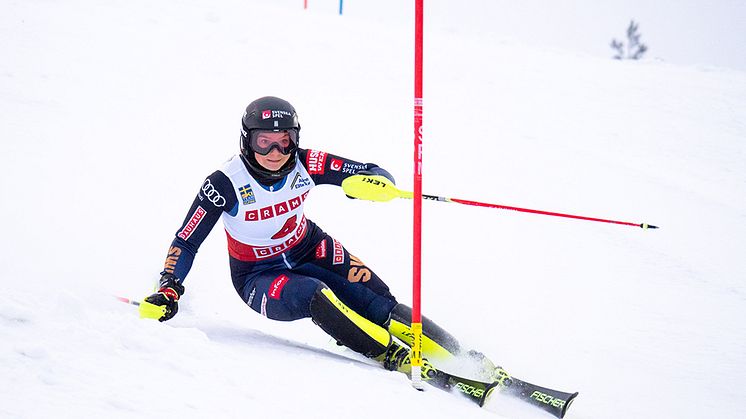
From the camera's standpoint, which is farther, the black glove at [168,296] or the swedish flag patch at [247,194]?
the swedish flag patch at [247,194]

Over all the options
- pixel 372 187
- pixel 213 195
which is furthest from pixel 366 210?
pixel 213 195

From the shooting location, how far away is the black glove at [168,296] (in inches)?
147

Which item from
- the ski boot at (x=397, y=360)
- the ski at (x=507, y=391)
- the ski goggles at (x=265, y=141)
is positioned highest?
the ski goggles at (x=265, y=141)

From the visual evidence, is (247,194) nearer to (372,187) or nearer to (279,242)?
(279,242)

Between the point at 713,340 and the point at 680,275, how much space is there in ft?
3.82

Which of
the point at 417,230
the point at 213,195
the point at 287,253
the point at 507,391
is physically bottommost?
the point at 507,391

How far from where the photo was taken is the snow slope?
3.03 meters

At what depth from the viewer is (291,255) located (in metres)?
4.63

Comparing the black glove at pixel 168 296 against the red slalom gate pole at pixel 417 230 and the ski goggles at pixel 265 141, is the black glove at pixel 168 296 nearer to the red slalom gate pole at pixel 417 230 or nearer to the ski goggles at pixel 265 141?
the ski goggles at pixel 265 141

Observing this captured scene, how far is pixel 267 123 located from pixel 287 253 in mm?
897

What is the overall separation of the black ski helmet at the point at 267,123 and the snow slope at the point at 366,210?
1.00m

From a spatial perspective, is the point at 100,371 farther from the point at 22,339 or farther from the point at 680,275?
the point at 680,275

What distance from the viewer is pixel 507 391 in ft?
13.6

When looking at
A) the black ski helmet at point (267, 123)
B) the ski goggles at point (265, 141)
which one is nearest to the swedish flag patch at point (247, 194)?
the black ski helmet at point (267, 123)
